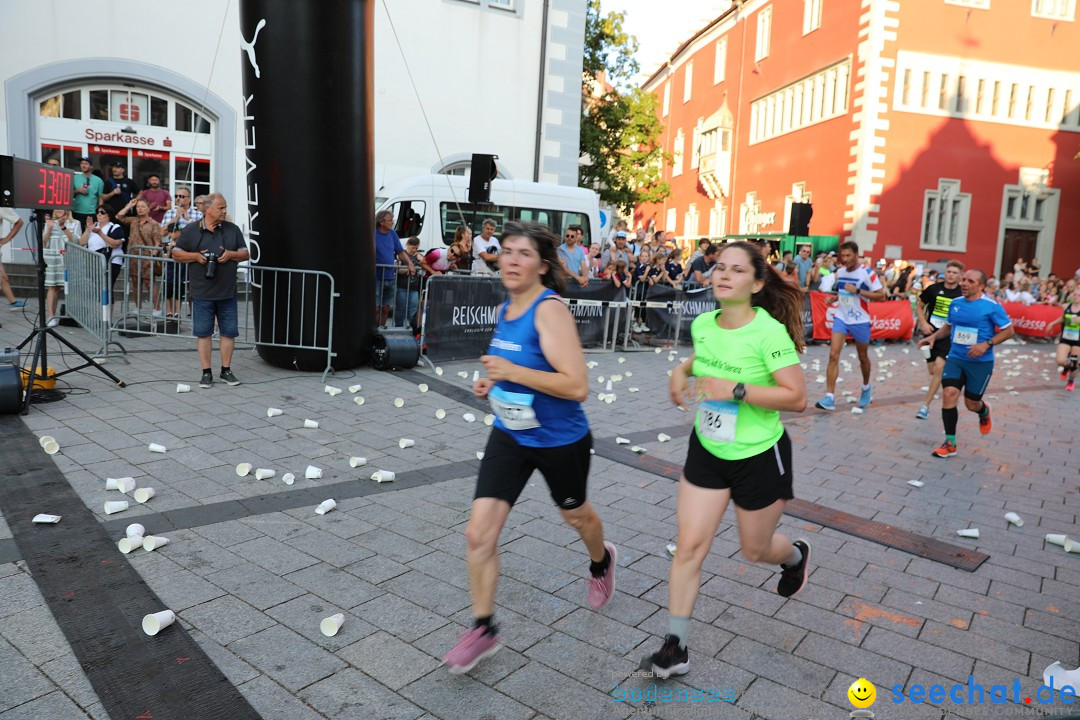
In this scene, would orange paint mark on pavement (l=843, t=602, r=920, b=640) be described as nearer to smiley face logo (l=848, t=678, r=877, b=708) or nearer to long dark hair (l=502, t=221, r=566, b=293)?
smiley face logo (l=848, t=678, r=877, b=708)

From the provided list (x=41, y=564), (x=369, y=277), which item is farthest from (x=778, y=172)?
(x=41, y=564)

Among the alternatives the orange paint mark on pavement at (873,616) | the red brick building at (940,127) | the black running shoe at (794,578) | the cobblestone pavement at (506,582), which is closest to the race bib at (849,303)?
the cobblestone pavement at (506,582)

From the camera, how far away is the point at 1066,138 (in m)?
29.5

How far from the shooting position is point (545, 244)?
3248 mm

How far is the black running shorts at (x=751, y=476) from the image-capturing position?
3.12m

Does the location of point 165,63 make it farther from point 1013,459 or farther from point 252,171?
point 1013,459

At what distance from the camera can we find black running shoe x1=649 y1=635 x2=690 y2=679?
3.02 metres

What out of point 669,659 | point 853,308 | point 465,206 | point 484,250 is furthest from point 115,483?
point 465,206

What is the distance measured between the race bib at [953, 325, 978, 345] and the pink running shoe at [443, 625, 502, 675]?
232 inches

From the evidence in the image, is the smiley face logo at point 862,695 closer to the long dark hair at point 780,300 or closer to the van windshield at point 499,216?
the long dark hair at point 780,300

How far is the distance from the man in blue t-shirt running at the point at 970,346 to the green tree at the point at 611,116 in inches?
970

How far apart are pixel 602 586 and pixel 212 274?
18.8ft

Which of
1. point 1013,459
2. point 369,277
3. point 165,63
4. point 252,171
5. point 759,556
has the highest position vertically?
point 165,63

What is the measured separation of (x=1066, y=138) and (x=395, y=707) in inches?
1380
